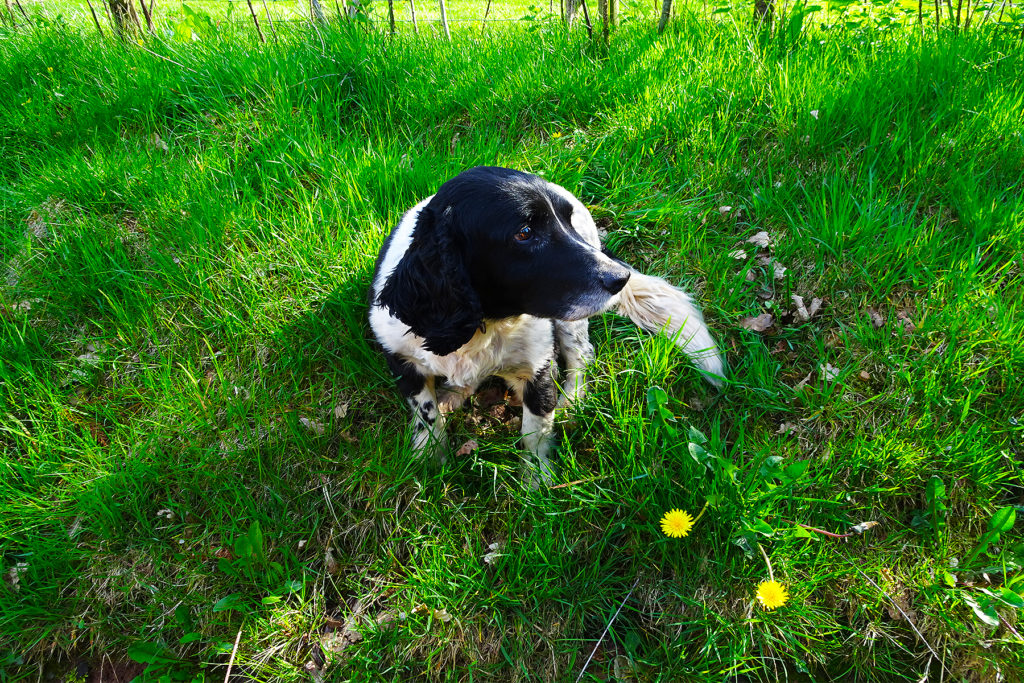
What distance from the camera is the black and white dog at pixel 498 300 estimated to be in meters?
2.04

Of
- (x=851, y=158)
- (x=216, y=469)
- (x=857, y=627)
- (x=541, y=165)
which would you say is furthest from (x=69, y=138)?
(x=857, y=627)

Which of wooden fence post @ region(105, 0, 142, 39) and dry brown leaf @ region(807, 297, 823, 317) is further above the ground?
wooden fence post @ region(105, 0, 142, 39)

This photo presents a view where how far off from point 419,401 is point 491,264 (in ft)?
2.25

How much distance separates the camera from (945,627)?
1.85 m

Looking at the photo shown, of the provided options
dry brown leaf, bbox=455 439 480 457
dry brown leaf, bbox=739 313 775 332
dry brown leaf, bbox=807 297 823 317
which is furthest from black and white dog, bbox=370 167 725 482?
dry brown leaf, bbox=807 297 823 317

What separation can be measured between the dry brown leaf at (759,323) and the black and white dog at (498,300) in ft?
0.81

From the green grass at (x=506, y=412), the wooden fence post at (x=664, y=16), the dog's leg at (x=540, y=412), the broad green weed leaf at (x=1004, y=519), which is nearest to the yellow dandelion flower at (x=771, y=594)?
the green grass at (x=506, y=412)

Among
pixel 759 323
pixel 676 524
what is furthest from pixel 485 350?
pixel 759 323

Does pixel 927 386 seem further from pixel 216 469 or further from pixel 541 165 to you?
pixel 216 469

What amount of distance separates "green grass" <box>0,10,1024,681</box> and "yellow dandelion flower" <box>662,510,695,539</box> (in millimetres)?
129

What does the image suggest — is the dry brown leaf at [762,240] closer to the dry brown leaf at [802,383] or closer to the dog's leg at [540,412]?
the dry brown leaf at [802,383]

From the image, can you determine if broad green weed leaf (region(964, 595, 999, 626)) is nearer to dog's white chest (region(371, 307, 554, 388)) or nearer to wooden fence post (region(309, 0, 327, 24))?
dog's white chest (region(371, 307, 554, 388))

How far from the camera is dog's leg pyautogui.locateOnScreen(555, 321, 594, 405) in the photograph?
99.5 inches

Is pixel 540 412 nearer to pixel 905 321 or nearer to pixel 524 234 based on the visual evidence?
pixel 524 234
